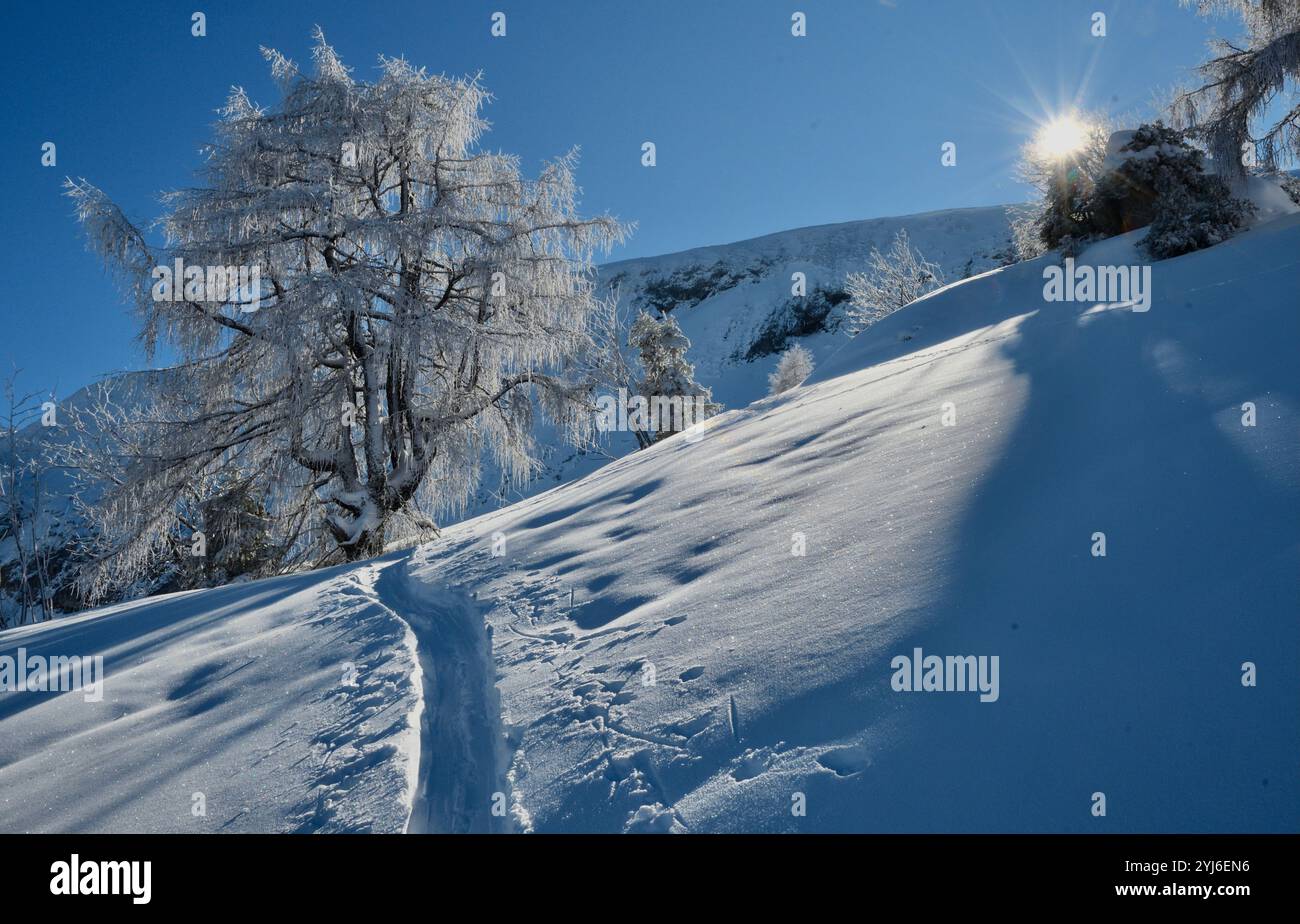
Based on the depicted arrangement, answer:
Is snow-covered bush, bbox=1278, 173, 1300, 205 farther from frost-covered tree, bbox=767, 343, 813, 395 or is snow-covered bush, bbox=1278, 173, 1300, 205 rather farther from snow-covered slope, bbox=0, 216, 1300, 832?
frost-covered tree, bbox=767, 343, 813, 395

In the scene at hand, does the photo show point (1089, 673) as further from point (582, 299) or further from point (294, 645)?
point (582, 299)

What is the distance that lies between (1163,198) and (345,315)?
11.3 metres

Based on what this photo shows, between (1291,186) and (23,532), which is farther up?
(1291,186)

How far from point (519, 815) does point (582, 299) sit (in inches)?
366

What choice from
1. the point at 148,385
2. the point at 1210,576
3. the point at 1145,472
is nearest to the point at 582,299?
the point at 148,385

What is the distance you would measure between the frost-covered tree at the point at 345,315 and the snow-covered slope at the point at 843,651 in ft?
12.3

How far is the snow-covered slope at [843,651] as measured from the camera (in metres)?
1.77

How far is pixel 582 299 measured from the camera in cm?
1060

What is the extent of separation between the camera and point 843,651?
92.7 inches

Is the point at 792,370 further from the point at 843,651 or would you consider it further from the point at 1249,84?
the point at 843,651
